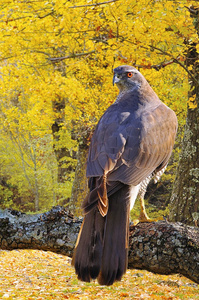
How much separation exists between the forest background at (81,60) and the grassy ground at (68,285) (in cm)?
352

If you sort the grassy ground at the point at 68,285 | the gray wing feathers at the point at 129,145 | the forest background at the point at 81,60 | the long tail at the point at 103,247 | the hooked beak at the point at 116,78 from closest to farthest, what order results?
the long tail at the point at 103,247 → the gray wing feathers at the point at 129,145 → the hooked beak at the point at 116,78 → the grassy ground at the point at 68,285 → the forest background at the point at 81,60

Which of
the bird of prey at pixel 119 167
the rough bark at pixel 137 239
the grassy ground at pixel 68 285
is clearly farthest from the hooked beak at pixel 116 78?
the grassy ground at pixel 68 285

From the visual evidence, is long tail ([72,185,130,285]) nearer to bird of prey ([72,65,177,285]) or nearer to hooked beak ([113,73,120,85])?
bird of prey ([72,65,177,285])

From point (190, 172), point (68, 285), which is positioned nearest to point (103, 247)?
point (68, 285)

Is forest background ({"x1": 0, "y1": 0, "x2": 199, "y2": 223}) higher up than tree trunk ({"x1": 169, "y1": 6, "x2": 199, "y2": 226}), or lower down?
higher up

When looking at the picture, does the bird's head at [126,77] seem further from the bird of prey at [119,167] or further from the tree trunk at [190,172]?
the tree trunk at [190,172]

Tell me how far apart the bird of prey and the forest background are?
3507mm

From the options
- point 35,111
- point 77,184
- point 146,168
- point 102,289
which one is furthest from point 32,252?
point 146,168

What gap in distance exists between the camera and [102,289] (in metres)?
7.35

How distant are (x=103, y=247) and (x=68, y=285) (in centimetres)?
512

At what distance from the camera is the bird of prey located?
2695 millimetres

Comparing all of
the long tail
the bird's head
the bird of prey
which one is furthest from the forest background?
the long tail

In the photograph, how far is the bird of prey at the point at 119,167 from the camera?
2695 millimetres

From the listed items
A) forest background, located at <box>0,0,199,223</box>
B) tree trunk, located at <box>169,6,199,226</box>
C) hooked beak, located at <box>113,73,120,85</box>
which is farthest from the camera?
tree trunk, located at <box>169,6,199,226</box>
